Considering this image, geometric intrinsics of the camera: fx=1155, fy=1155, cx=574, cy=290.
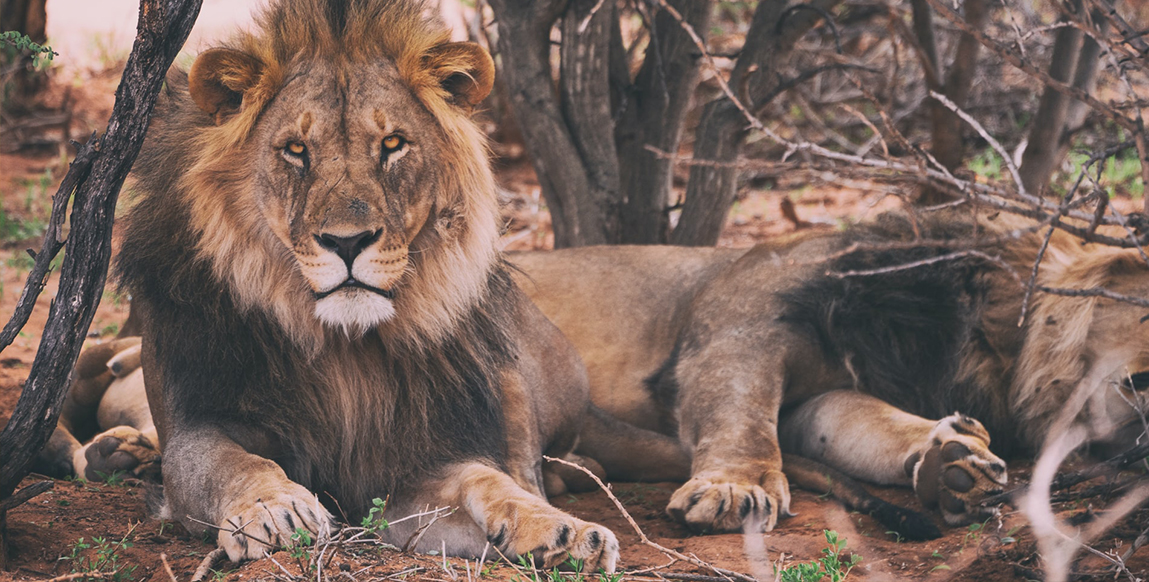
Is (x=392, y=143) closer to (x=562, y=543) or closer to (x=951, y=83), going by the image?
(x=562, y=543)

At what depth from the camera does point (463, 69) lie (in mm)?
3043

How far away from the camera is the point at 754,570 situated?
2744mm

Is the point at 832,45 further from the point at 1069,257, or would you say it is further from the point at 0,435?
the point at 0,435

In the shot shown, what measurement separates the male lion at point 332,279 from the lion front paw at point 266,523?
2cm

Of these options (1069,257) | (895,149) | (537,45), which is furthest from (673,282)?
(895,149)

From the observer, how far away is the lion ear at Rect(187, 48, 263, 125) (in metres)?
2.82

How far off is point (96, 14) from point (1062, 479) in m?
10.7

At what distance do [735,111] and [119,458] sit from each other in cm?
288

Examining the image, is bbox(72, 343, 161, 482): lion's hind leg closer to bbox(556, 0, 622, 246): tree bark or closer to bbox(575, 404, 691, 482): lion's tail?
bbox(575, 404, 691, 482): lion's tail

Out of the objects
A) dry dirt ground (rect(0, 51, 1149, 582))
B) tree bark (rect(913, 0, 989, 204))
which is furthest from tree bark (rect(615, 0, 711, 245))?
dry dirt ground (rect(0, 51, 1149, 582))

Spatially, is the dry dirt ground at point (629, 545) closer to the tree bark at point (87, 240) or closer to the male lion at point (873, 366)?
the male lion at point (873, 366)

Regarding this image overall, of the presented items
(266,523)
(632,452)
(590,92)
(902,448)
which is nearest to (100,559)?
(266,523)

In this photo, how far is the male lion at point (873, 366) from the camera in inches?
135

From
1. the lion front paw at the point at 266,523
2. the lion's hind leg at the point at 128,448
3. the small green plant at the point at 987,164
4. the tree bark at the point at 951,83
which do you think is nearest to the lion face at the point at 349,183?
the lion front paw at the point at 266,523
